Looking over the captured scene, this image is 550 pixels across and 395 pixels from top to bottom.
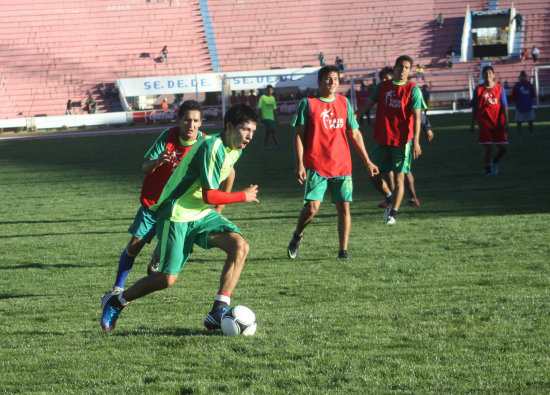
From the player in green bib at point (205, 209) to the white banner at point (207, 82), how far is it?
33.6m

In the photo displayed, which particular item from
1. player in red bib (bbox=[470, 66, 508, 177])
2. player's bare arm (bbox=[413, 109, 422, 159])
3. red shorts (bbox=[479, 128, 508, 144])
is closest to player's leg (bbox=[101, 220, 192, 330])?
player's bare arm (bbox=[413, 109, 422, 159])

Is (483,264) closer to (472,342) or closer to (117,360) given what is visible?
(472,342)

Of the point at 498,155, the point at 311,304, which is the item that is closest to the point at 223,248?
the point at 311,304

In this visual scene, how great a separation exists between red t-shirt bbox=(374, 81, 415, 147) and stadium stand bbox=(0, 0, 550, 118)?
32677 mm

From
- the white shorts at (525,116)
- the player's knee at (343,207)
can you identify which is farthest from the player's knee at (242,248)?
the white shorts at (525,116)

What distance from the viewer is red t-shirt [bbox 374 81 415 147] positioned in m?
9.82

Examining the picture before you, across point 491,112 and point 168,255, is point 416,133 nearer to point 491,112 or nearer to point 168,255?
point 168,255

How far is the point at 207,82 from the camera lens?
130ft

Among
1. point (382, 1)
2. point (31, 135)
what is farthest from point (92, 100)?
point (382, 1)

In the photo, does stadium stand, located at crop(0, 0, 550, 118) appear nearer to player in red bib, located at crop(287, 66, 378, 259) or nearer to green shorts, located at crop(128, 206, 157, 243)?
player in red bib, located at crop(287, 66, 378, 259)

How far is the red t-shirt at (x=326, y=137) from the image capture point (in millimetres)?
7852

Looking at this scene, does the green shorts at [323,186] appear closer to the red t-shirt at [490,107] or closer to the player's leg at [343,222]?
the player's leg at [343,222]

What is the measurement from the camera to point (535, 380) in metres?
3.88

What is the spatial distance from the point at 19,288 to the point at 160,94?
33290 mm
